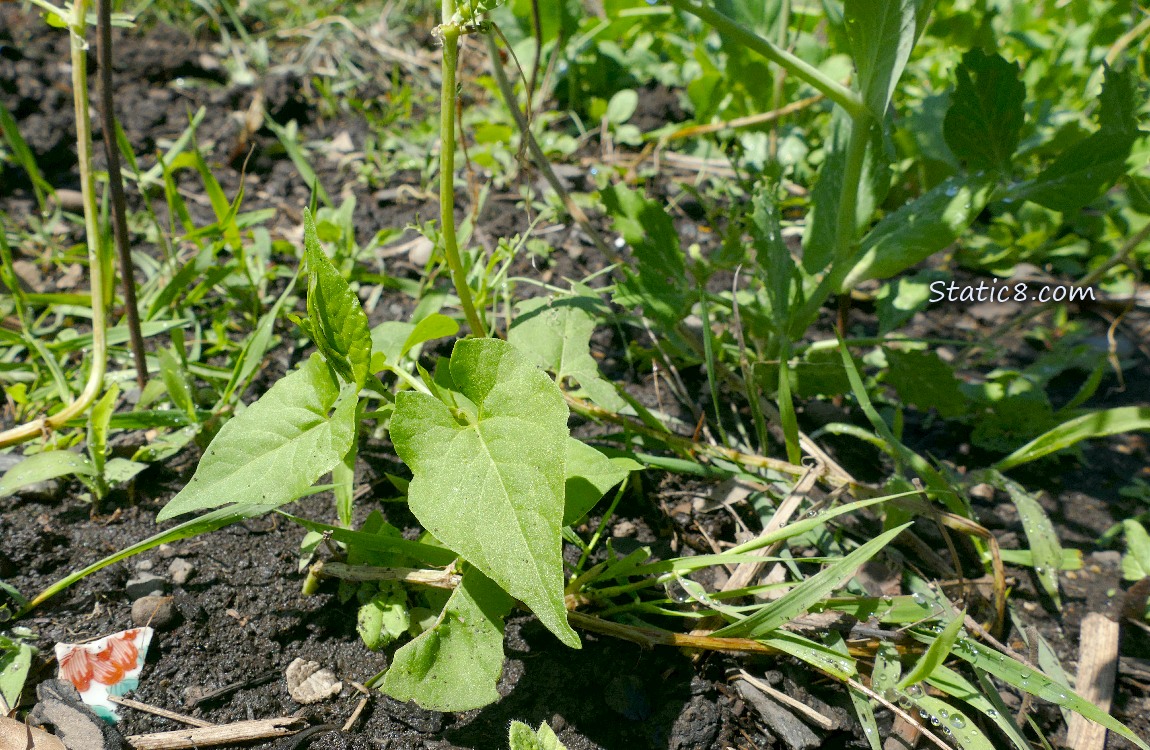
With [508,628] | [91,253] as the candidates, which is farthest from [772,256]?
[91,253]

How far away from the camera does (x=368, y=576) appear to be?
138cm

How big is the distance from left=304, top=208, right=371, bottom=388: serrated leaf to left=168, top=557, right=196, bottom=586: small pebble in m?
0.55

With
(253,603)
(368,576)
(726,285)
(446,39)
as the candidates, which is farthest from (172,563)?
(726,285)

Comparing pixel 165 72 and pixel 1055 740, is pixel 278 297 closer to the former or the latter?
pixel 165 72

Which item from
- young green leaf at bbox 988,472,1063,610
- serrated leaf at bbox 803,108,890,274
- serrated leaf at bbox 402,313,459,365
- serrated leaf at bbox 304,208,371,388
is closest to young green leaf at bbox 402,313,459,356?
serrated leaf at bbox 402,313,459,365

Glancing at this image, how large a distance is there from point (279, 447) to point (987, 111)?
1.63 meters

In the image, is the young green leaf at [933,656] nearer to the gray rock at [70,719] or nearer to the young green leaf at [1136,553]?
the young green leaf at [1136,553]

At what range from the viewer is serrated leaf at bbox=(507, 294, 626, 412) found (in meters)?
1.59

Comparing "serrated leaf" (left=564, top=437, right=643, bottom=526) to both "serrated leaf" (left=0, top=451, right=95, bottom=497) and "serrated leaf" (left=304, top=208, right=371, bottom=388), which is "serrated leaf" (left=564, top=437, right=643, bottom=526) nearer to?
"serrated leaf" (left=304, top=208, right=371, bottom=388)

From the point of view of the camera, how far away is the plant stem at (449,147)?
114 centimetres

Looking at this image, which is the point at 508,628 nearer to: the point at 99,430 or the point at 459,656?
the point at 459,656

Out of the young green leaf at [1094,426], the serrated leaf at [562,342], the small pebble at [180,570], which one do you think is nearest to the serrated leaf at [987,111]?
the young green leaf at [1094,426]

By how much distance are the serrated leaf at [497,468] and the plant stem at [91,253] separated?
0.91m

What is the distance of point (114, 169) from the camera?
150 cm
